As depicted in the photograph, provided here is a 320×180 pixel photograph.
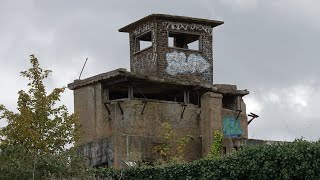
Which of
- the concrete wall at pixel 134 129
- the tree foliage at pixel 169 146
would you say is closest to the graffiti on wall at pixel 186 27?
the concrete wall at pixel 134 129

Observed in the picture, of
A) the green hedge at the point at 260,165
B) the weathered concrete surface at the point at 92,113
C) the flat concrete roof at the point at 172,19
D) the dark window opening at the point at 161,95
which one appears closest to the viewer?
the green hedge at the point at 260,165

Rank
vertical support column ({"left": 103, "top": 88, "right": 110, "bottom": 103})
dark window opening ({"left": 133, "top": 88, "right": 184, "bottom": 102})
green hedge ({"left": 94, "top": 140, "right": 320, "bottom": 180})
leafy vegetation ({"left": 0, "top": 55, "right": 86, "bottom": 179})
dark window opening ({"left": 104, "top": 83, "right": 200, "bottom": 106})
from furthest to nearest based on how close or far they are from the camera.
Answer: dark window opening ({"left": 133, "top": 88, "right": 184, "bottom": 102}) → dark window opening ({"left": 104, "top": 83, "right": 200, "bottom": 106}) → vertical support column ({"left": 103, "top": 88, "right": 110, "bottom": 103}) → leafy vegetation ({"left": 0, "top": 55, "right": 86, "bottom": 179}) → green hedge ({"left": 94, "top": 140, "right": 320, "bottom": 180})

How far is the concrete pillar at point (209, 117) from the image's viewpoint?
121 ft

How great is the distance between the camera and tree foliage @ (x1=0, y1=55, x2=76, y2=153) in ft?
99.9

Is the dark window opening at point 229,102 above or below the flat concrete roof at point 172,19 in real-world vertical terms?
below

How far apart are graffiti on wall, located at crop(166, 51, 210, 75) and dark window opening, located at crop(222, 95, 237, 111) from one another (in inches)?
75.7

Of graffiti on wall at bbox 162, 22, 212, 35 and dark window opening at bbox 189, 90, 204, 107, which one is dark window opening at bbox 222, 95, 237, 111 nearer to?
dark window opening at bbox 189, 90, 204, 107

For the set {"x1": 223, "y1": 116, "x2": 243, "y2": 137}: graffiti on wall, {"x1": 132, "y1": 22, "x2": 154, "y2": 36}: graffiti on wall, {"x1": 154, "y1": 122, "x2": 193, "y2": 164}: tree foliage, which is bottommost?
{"x1": 154, "y1": 122, "x2": 193, "y2": 164}: tree foliage

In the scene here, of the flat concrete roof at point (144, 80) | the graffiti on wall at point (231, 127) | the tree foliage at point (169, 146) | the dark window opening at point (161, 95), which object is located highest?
the flat concrete roof at point (144, 80)

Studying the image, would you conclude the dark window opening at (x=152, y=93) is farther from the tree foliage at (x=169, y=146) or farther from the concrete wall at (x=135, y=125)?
the tree foliage at (x=169, y=146)

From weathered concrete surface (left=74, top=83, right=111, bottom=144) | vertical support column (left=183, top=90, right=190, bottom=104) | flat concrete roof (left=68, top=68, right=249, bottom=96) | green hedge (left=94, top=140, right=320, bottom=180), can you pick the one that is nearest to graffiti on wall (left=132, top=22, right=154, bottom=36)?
flat concrete roof (left=68, top=68, right=249, bottom=96)

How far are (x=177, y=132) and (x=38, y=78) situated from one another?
785 centimetres

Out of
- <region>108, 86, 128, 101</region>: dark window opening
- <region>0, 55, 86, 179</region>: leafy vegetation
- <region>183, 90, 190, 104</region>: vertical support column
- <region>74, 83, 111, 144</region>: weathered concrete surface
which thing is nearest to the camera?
<region>0, 55, 86, 179</region>: leafy vegetation

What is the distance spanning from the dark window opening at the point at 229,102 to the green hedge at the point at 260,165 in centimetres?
1326
